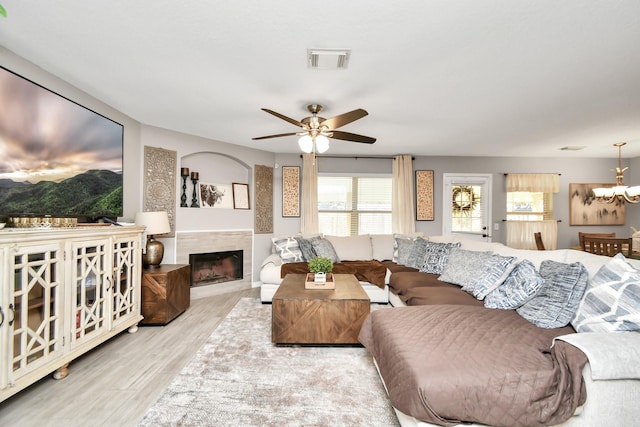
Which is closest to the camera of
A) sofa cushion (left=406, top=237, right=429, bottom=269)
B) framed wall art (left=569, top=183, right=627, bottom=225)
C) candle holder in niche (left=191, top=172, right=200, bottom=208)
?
sofa cushion (left=406, top=237, right=429, bottom=269)

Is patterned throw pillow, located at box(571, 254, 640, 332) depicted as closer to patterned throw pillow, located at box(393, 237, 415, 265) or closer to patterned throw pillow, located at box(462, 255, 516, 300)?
patterned throw pillow, located at box(462, 255, 516, 300)

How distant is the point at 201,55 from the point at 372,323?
7.67ft

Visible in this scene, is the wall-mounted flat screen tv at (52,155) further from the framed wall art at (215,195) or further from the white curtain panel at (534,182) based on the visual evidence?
the white curtain panel at (534,182)

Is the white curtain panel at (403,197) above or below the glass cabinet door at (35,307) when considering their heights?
above

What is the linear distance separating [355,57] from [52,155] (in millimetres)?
2476

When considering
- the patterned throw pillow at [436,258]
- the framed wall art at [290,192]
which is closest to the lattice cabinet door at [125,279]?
the framed wall art at [290,192]

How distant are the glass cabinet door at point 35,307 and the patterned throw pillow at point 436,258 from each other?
3631mm

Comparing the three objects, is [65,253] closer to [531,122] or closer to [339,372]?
[339,372]

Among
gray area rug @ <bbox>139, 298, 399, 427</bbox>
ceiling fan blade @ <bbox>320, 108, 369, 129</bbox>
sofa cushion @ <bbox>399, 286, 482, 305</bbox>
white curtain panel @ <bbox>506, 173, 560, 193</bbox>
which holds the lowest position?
gray area rug @ <bbox>139, 298, 399, 427</bbox>

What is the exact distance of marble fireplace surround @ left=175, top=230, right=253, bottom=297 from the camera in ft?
13.2

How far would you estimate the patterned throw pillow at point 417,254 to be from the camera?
3878mm

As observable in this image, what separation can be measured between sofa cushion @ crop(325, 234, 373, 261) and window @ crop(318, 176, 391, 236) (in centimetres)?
67

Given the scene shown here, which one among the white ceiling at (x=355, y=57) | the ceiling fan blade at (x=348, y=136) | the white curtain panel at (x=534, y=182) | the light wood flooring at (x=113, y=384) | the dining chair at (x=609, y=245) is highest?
the white ceiling at (x=355, y=57)

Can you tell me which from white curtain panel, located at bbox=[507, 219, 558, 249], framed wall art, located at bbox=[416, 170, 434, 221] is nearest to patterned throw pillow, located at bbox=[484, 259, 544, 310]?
framed wall art, located at bbox=[416, 170, 434, 221]
